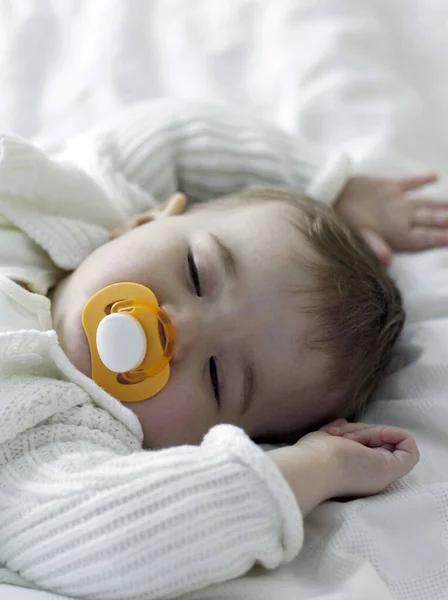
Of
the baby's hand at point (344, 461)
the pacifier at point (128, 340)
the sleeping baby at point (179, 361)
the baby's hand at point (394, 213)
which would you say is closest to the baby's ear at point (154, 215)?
the sleeping baby at point (179, 361)

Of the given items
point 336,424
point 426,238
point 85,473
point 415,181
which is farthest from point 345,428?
point 415,181

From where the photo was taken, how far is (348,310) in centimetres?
106

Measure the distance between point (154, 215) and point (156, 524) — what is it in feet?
1.94

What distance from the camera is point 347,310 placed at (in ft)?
3.47

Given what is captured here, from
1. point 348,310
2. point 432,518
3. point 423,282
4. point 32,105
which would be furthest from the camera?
point 32,105

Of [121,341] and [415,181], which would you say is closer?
[121,341]

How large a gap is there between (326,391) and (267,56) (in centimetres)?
86

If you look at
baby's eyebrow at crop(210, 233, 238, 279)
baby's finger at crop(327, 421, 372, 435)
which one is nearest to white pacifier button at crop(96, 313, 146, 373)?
baby's eyebrow at crop(210, 233, 238, 279)

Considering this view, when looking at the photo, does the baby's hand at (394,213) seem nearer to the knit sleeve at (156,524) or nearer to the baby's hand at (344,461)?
the baby's hand at (344,461)

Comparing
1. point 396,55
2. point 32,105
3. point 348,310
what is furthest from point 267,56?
point 348,310

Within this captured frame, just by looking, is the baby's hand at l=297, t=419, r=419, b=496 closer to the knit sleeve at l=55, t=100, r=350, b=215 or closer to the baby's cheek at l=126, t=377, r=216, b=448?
the baby's cheek at l=126, t=377, r=216, b=448

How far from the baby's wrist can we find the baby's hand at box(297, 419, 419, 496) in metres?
0.02

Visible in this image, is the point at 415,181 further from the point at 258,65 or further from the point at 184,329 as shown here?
the point at 184,329

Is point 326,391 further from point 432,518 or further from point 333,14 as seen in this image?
point 333,14
